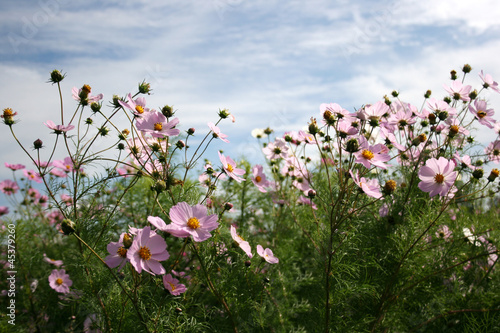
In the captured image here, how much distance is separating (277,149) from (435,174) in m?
0.91

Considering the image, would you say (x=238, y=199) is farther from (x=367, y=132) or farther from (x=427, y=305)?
(x=427, y=305)

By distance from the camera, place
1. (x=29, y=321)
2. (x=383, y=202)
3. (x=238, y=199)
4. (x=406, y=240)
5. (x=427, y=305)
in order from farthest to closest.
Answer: (x=238, y=199), (x=29, y=321), (x=383, y=202), (x=427, y=305), (x=406, y=240)

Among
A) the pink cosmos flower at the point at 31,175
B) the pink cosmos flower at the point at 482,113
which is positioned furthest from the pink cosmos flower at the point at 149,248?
the pink cosmos flower at the point at 31,175

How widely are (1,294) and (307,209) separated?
1.76 meters

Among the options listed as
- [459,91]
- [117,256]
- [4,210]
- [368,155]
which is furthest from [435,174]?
[4,210]

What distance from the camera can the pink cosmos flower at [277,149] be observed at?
203 cm

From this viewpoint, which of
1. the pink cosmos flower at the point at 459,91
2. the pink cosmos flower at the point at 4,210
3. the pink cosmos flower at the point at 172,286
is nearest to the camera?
the pink cosmos flower at the point at 172,286

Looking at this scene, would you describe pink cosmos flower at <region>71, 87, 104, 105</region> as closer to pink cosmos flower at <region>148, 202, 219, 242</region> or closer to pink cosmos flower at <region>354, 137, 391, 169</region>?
pink cosmos flower at <region>148, 202, 219, 242</region>

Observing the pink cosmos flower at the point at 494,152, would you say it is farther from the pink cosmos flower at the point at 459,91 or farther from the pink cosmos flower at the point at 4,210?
the pink cosmos flower at the point at 4,210

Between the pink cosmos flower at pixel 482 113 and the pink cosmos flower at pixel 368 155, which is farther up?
the pink cosmos flower at pixel 482 113

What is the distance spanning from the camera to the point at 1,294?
2.04 meters

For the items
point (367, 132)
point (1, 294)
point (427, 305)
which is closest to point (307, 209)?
point (367, 132)

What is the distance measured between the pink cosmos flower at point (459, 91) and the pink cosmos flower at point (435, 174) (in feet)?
2.55

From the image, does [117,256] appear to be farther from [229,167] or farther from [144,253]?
[229,167]
